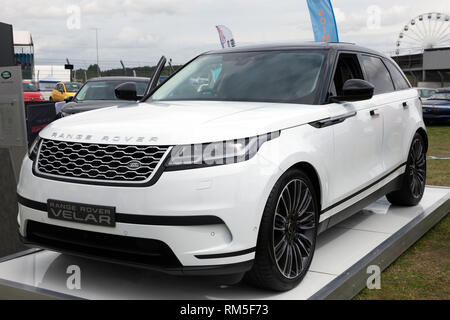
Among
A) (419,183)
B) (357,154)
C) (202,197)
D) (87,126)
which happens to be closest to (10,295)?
(87,126)

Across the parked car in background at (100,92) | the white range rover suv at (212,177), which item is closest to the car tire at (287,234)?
the white range rover suv at (212,177)

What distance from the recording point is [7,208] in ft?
13.9

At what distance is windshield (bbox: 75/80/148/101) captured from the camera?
37.3 ft

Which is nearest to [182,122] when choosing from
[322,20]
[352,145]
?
[352,145]

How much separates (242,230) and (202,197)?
298 mm

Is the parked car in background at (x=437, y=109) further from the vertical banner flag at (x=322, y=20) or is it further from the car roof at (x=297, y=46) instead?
the car roof at (x=297, y=46)

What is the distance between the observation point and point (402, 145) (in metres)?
5.31

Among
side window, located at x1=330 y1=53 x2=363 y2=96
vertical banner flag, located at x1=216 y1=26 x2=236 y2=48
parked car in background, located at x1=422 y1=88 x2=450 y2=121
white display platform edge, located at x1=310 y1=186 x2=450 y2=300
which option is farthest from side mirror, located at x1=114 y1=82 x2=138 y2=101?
vertical banner flag, located at x1=216 y1=26 x2=236 y2=48

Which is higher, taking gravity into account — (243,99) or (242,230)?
(243,99)

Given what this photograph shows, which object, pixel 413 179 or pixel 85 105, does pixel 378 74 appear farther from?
pixel 85 105

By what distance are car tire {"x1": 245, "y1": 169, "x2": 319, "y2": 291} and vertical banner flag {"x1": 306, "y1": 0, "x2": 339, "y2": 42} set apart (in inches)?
492

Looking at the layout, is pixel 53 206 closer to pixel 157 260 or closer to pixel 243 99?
pixel 157 260

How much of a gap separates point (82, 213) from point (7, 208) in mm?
1525

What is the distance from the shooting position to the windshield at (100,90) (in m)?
11.4
